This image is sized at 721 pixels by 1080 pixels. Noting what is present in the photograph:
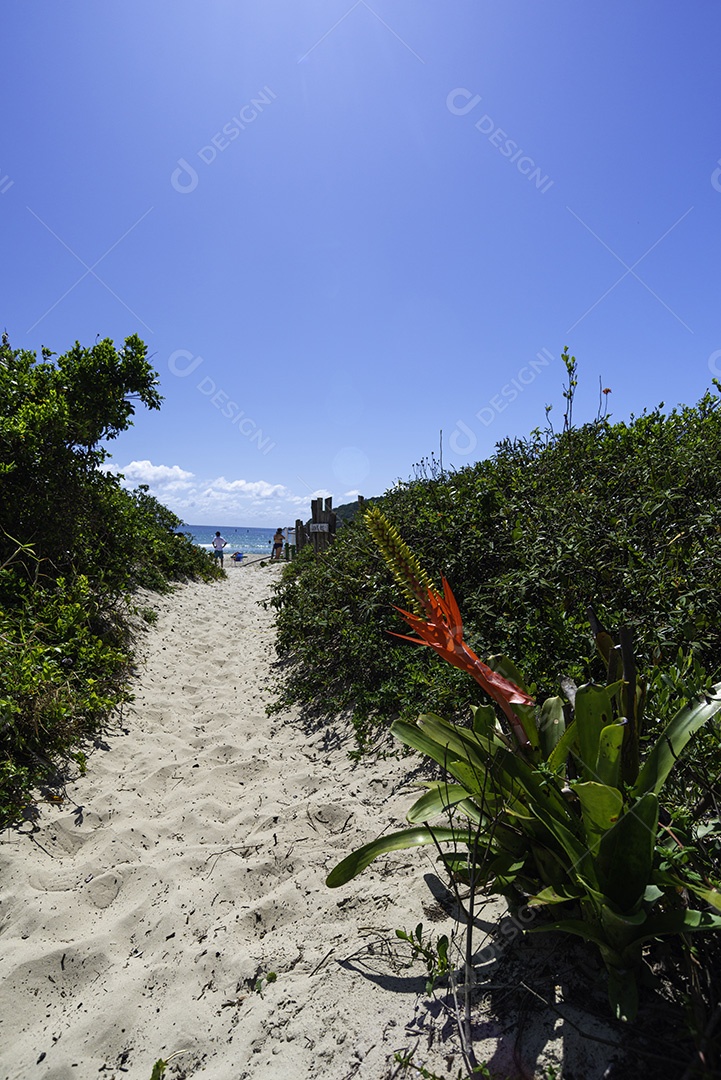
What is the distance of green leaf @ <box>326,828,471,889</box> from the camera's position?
200 cm

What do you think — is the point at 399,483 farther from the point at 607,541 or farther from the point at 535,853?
the point at 535,853

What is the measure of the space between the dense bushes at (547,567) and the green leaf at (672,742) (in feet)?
1.96

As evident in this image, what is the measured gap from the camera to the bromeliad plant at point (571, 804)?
1415mm

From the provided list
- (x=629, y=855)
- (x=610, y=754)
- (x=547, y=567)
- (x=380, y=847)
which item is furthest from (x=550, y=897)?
(x=547, y=567)

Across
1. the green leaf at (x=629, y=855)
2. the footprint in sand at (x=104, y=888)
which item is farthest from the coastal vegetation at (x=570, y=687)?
the footprint in sand at (x=104, y=888)

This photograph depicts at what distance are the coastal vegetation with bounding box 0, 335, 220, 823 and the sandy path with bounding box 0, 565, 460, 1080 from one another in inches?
14.6

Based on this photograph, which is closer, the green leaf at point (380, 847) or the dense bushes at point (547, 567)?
the green leaf at point (380, 847)

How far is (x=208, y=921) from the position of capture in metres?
2.39

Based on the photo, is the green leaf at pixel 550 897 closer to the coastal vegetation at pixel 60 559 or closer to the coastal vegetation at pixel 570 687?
the coastal vegetation at pixel 570 687

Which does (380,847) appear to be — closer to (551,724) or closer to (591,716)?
(551,724)

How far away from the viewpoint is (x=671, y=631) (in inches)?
98.3

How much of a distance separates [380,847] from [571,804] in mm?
735

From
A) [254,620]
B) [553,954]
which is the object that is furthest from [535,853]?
[254,620]

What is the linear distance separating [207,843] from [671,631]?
2.69 m
